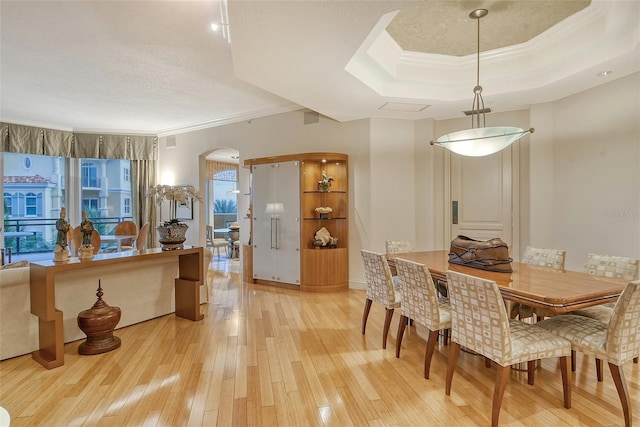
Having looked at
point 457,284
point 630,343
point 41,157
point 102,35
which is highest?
point 102,35

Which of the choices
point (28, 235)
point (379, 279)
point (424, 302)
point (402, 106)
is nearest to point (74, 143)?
point (28, 235)

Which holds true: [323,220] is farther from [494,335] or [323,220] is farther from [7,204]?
[7,204]

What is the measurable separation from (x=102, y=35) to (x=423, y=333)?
4370 millimetres

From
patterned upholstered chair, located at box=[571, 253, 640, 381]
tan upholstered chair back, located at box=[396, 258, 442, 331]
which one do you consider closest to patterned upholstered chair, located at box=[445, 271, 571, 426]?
tan upholstered chair back, located at box=[396, 258, 442, 331]

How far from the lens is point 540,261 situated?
3.33 meters

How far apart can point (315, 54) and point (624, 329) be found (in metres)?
2.95

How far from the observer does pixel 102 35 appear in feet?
11.0

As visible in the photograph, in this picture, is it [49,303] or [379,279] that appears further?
[379,279]

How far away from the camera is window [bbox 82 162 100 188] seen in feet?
24.0

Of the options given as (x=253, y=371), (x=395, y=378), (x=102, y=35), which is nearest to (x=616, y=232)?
(x=395, y=378)

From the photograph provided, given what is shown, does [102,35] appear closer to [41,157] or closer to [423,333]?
[423,333]

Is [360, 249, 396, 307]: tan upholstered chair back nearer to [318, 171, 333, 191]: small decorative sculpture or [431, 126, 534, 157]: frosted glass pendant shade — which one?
[431, 126, 534, 157]: frosted glass pendant shade

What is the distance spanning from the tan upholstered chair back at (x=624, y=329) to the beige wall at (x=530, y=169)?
7.46 ft

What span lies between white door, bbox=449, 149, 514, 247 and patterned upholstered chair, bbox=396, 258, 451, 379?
276 centimetres
